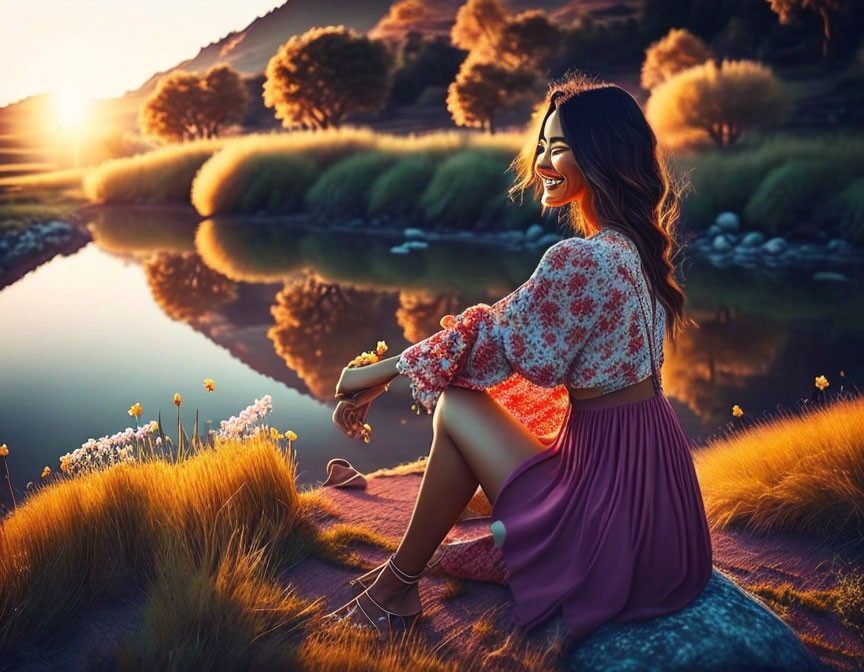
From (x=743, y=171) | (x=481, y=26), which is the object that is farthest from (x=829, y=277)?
(x=481, y=26)

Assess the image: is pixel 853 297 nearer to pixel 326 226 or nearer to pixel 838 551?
pixel 838 551

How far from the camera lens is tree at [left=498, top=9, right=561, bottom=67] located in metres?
24.0

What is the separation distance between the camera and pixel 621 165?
1.86m

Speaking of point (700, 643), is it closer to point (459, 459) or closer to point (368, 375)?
point (459, 459)

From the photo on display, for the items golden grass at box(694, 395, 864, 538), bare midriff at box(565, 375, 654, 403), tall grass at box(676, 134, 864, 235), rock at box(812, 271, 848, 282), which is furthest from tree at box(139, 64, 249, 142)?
bare midriff at box(565, 375, 654, 403)

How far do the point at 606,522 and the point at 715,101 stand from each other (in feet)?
36.9

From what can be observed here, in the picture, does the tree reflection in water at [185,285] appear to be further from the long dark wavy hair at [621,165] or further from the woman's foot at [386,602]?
the long dark wavy hair at [621,165]

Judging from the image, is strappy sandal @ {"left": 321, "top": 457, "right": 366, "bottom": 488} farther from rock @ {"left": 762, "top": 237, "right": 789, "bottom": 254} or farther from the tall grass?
the tall grass

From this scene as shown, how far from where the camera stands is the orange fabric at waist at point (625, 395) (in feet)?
6.10

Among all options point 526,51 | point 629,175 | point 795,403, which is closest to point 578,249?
point 629,175

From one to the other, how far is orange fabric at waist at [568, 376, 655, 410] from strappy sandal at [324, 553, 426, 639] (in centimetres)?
58

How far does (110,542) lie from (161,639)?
0.64 metres

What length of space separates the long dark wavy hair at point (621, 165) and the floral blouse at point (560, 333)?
0.19 feet

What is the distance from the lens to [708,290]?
762 centimetres
